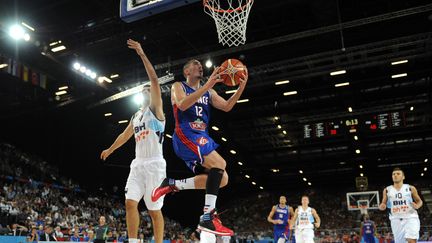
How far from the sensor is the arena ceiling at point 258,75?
15375 mm

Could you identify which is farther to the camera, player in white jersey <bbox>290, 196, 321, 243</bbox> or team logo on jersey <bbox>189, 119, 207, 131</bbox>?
player in white jersey <bbox>290, 196, 321, 243</bbox>

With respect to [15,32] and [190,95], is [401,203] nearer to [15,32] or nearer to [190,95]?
[190,95]

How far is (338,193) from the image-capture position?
1548 inches

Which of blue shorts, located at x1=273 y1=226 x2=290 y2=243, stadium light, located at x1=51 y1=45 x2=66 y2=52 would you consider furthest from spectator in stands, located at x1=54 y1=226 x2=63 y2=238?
blue shorts, located at x1=273 y1=226 x2=290 y2=243

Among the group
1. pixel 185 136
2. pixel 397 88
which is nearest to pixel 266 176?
pixel 397 88

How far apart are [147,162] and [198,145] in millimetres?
753

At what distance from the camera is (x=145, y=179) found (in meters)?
5.11

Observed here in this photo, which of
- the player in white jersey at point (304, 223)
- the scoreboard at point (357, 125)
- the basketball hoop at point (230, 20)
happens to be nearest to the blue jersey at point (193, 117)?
the basketball hoop at point (230, 20)

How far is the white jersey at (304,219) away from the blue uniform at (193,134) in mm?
7285

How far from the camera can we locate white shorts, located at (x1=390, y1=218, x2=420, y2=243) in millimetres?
7812

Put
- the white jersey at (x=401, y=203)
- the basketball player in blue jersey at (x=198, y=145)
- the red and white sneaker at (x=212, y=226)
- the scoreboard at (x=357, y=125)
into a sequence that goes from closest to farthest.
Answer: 1. the red and white sneaker at (x=212, y=226)
2. the basketball player in blue jersey at (x=198, y=145)
3. the white jersey at (x=401, y=203)
4. the scoreboard at (x=357, y=125)

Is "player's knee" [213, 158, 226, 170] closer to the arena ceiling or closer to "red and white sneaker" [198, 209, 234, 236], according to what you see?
"red and white sneaker" [198, 209, 234, 236]

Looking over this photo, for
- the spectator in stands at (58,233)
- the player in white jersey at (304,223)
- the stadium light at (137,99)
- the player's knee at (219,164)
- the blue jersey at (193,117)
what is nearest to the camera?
the player's knee at (219,164)

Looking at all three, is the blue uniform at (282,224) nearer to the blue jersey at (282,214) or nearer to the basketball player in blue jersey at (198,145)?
the blue jersey at (282,214)
